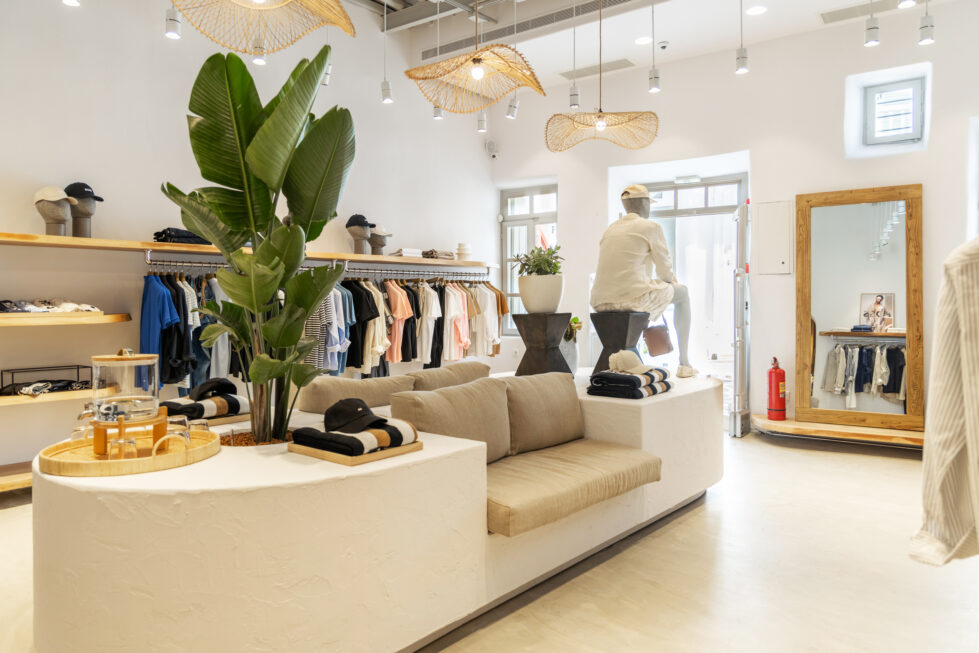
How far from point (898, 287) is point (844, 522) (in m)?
2.78

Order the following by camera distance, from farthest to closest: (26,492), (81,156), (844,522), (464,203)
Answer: (464,203) → (81,156) → (26,492) → (844,522)

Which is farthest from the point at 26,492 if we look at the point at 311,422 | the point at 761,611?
the point at 761,611

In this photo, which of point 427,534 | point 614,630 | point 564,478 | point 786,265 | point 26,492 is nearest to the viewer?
point 427,534

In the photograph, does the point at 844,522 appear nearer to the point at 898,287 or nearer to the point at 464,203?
the point at 898,287

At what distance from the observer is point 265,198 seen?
260 centimetres

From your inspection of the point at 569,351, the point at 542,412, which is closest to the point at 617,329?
the point at 569,351

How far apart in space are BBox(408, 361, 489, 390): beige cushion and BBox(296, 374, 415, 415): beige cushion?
0.06 metres

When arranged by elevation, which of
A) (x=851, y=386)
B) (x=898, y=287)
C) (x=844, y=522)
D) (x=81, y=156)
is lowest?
(x=844, y=522)

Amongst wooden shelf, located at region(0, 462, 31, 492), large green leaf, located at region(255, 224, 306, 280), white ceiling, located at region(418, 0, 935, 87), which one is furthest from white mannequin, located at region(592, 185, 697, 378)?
wooden shelf, located at region(0, 462, 31, 492)

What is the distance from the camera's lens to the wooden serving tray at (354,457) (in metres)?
2.21

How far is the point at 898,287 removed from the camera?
570 centimetres

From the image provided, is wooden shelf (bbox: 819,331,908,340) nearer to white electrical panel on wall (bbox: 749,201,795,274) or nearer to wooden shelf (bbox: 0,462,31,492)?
A: white electrical panel on wall (bbox: 749,201,795,274)

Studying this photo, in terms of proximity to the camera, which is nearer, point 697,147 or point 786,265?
point 786,265

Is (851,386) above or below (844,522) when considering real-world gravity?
above
